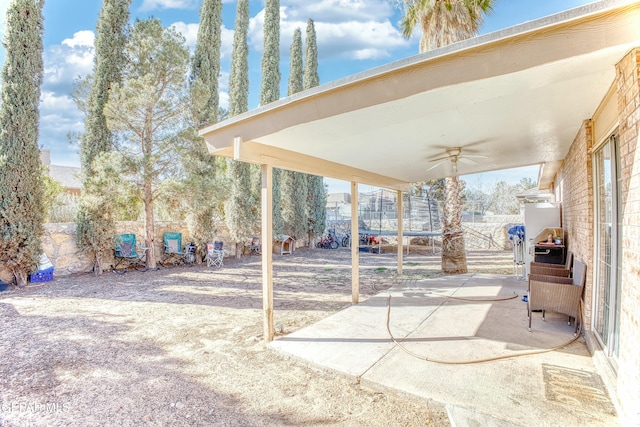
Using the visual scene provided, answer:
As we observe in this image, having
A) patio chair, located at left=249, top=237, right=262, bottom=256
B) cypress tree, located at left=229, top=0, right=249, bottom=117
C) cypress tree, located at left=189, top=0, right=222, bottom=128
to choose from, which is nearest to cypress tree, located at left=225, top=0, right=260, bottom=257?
cypress tree, located at left=229, top=0, right=249, bottom=117

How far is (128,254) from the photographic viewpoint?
30.5ft

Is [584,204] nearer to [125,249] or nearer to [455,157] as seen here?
[455,157]

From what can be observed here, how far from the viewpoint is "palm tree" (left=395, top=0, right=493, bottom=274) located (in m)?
7.96

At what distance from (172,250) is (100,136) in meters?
3.73

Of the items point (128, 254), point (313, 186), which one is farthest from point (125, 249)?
point (313, 186)

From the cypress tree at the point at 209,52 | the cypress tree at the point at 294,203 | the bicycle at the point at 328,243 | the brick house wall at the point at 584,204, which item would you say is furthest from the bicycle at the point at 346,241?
the brick house wall at the point at 584,204

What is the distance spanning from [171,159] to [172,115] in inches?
50.7

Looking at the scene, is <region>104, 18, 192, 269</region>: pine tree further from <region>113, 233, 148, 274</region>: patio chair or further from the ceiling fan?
the ceiling fan

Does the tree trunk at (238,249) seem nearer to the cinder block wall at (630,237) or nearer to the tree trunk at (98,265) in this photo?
the tree trunk at (98,265)

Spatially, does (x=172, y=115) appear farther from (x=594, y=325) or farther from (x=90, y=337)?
(x=594, y=325)

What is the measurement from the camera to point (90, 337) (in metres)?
4.47

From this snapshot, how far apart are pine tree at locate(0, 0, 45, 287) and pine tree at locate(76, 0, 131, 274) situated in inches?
42.5

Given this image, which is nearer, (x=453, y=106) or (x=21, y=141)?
(x=453, y=106)

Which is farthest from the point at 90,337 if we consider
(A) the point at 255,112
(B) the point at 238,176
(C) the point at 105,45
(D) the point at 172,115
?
(B) the point at 238,176
